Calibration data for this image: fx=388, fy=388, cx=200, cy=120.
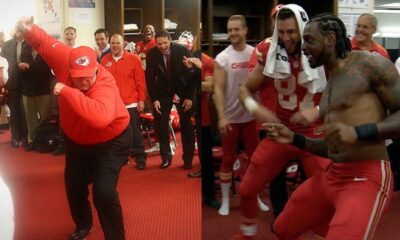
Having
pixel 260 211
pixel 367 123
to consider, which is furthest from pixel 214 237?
pixel 367 123

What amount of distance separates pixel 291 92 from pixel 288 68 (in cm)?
5

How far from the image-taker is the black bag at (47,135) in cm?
105

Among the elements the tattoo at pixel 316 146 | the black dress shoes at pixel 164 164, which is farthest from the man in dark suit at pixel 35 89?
the tattoo at pixel 316 146

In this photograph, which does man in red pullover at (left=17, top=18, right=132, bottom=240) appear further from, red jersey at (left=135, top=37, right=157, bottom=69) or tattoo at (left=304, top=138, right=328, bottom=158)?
tattoo at (left=304, top=138, right=328, bottom=158)

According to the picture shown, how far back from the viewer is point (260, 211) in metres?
0.98

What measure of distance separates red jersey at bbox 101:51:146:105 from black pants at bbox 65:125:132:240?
0.36 feet

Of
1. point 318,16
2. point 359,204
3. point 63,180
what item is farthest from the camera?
point 63,180

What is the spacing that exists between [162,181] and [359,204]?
0.55m

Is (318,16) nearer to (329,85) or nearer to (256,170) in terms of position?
(329,85)

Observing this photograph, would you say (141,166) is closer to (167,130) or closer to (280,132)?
(167,130)

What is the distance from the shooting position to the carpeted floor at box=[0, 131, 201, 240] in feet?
3.66

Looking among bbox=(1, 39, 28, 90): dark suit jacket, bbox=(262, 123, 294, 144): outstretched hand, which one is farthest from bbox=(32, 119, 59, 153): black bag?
bbox=(262, 123, 294, 144): outstretched hand

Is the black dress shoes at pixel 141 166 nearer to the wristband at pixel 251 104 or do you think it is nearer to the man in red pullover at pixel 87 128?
the man in red pullover at pixel 87 128

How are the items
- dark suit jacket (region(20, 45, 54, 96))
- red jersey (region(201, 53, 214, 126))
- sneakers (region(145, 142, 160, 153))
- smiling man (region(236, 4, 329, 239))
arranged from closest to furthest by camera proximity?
smiling man (region(236, 4, 329, 239))
red jersey (region(201, 53, 214, 126))
dark suit jacket (region(20, 45, 54, 96))
sneakers (region(145, 142, 160, 153))
